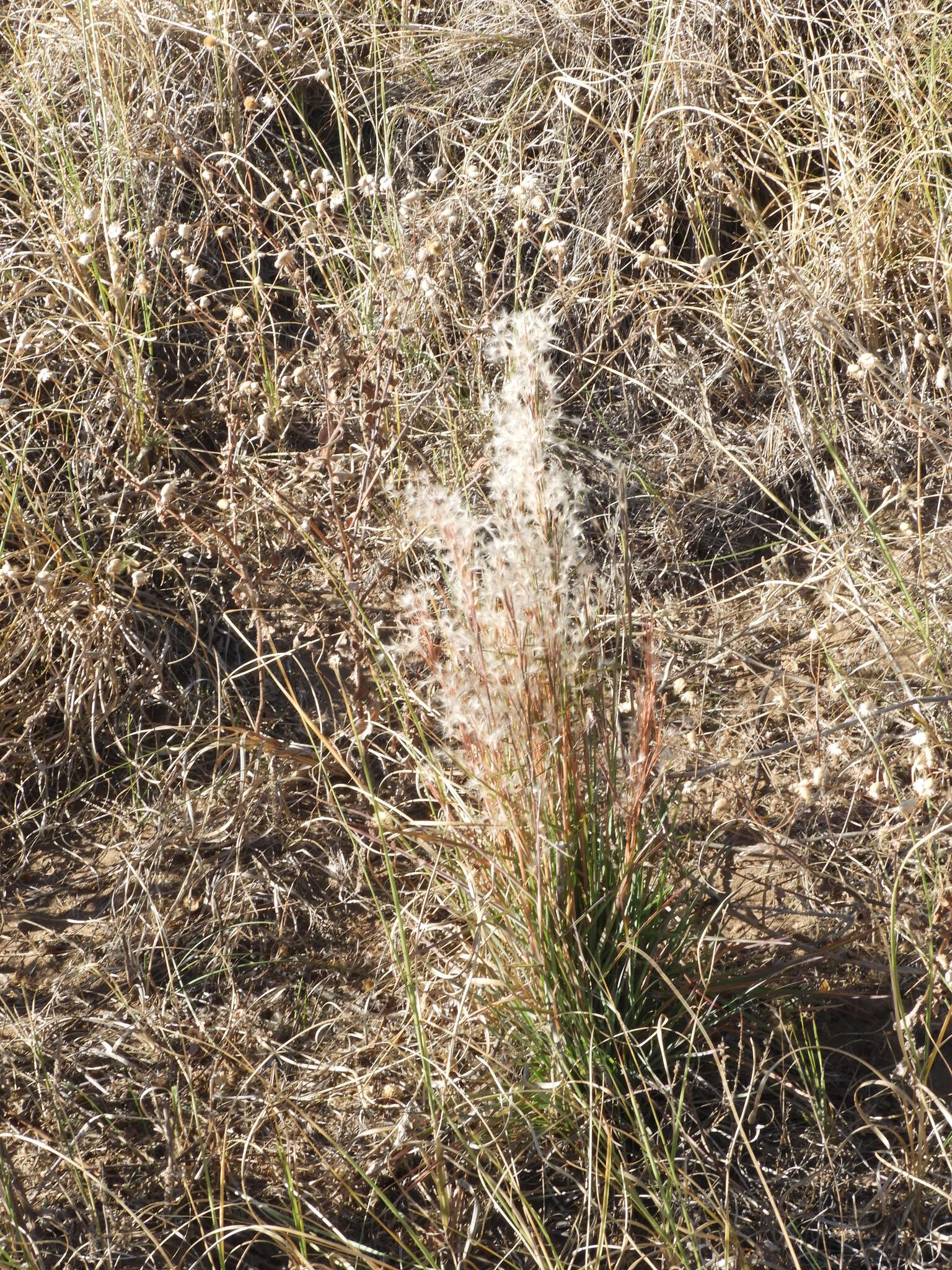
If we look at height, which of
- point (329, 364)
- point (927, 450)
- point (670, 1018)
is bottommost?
point (670, 1018)

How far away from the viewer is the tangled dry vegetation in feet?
5.42

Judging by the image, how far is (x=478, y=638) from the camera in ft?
4.92

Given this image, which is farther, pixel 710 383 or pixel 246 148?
pixel 246 148

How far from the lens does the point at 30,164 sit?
3326 mm

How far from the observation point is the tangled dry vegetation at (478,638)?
1652 mm

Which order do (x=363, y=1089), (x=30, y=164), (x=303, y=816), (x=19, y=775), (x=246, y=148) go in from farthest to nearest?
1. (x=30, y=164)
2. (x=246, y=148)
3. (x=19, y=775)
4. (x=303, y=816)
5. (x=363, y=1089)

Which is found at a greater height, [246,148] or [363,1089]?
A: [246,148]

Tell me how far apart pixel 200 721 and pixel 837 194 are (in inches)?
77.3

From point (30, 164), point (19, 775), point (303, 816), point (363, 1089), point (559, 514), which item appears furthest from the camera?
point (30, 164)

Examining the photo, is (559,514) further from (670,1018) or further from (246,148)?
(246,148)

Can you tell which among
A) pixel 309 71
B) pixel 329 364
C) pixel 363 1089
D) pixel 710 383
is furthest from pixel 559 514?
pixel 309 71

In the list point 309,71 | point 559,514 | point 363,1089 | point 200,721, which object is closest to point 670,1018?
point 363,1089

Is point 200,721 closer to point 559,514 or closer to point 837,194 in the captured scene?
point 559,514

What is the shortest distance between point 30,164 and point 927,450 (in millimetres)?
2561
